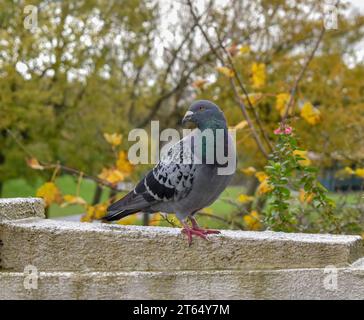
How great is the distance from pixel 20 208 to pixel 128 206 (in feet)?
2.63

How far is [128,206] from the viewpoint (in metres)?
3.79

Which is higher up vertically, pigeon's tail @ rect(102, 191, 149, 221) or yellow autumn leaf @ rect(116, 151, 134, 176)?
yellow autumn leaf @ rect(116, 151, 134, 176)

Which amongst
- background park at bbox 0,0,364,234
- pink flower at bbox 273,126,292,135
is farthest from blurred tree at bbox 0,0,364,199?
pink flower at bbox 273,126,292,135

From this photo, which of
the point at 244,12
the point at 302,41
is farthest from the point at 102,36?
the point at 302,41

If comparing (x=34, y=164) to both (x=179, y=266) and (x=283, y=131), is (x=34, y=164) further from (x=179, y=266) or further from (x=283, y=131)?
(x=179, y=266)

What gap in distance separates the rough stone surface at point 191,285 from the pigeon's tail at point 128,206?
0.42 meters

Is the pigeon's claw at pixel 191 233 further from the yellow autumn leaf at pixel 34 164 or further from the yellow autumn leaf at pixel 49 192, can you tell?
the yellow autumn leaf at pixel 34 164

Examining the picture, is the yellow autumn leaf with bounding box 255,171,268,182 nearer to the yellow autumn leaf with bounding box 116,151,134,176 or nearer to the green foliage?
the green foliage

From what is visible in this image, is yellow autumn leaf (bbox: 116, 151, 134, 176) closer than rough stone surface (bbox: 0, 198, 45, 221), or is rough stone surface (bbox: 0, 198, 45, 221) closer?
rough stone surface (bbox: 0, 198, 45, 221)

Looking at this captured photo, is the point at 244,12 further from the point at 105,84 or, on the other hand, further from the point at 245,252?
the point at 245,252

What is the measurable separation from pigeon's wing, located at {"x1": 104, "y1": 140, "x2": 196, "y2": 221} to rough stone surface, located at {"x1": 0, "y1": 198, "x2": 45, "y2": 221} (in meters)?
0.62

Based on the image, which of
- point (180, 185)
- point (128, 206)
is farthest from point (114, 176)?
point (180, 185)

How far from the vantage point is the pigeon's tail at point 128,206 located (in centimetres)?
376

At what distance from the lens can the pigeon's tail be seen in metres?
3.76
